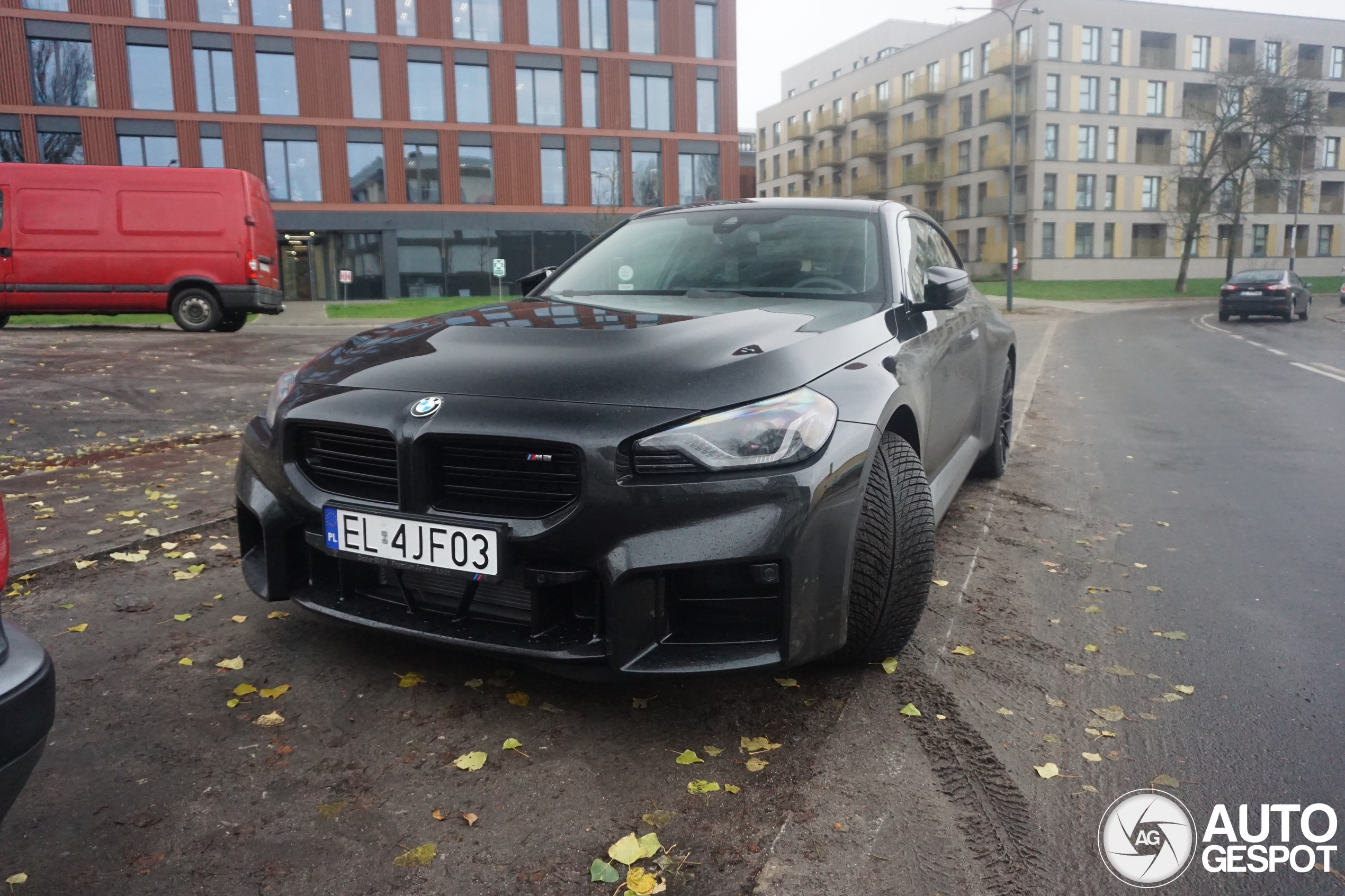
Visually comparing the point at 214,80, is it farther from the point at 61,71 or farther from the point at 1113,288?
the point at 1113,288

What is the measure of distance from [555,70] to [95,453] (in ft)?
120

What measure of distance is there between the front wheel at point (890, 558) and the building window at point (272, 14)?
4041 centimetres

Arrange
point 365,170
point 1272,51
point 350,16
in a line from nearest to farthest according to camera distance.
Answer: point 350,16, point 365,170, point 1272,51

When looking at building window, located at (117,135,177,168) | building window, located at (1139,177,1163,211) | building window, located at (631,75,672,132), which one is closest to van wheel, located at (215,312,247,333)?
building window, located at (117,135,177,168)

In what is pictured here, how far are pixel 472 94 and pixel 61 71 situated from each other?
1453 cm

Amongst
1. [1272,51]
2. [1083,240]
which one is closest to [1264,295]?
[1083,240]

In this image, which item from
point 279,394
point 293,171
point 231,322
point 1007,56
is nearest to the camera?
point 279,394

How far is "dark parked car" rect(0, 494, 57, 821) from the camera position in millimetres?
1548

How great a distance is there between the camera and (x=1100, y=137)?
53.7 meters

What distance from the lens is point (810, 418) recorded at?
2.53 metres

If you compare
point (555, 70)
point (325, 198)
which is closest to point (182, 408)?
point (325, 198)

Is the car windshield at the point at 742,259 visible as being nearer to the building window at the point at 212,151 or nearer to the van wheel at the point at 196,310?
the van wheel at the point at 196,310

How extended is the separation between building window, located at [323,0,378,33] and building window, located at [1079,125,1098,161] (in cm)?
3725

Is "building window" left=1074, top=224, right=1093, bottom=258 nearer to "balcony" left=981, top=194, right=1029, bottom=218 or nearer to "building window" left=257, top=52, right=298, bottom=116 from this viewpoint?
"balcony" left=981, top=194, right=1029, bottom=218
